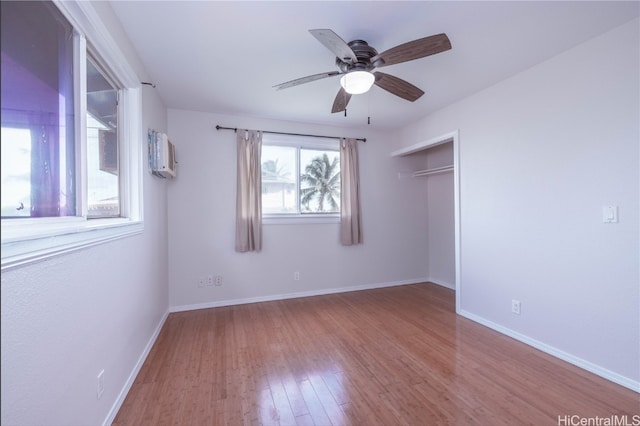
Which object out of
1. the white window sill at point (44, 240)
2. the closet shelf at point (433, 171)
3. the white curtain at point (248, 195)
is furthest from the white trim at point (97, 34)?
the closet shelf at point (433, 171)

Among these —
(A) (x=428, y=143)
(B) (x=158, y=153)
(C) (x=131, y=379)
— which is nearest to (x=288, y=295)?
(C) (x=131, y=379)

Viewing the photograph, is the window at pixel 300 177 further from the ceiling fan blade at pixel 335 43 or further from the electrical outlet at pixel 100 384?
the electrical outlet at pixel 100 384

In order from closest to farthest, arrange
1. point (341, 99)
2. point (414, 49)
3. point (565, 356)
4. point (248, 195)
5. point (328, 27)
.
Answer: point (414, 49), point (328, 27), point (565, 356), point (341, 99), point (248, 195)

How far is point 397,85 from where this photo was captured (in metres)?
2.21

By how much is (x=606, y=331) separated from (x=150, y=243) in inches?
149

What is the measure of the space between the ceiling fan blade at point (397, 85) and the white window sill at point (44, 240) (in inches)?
82.3

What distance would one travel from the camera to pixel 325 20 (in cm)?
179

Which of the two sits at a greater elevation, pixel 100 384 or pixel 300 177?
pixel 300 177

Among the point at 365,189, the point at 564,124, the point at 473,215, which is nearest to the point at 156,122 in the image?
the point at 365,189

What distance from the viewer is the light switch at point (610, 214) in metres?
1.92

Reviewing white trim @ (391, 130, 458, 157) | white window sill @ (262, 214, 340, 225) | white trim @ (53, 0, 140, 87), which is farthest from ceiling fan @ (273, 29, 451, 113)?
white window sill @ (262, 214, 340, 225)

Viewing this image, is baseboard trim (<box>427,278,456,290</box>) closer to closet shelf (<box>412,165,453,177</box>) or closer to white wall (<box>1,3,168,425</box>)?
closet shelf (<box>412,165,453,177</box>)

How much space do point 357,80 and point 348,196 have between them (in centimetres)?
221

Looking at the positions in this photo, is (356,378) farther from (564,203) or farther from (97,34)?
(97,34)
